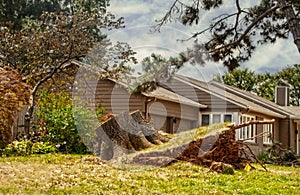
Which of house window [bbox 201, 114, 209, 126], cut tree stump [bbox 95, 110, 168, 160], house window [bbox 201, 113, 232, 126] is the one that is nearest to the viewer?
cut tree stump [bbox 95, 110, 168, 160]

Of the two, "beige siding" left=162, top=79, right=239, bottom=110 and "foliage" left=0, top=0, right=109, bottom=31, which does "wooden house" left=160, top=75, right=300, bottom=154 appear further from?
"foliage" left=0, top=0, right=109, bottom=31

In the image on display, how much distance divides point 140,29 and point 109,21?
7.03m

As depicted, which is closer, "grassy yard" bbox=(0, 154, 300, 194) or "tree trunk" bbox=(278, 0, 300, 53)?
"grassy yard" bbox=(0, 154, 300, 194)

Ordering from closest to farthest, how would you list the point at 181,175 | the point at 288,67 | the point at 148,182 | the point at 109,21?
the point at 148,182, the point at 181,175, the point at 109,21, the point at 288,67

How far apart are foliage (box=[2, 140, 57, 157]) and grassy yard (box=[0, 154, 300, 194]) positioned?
1349mm

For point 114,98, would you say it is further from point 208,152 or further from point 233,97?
point 208,152

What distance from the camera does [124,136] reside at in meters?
13.9

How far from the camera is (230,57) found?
504 inches

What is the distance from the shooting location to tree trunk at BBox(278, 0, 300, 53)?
35.7ft

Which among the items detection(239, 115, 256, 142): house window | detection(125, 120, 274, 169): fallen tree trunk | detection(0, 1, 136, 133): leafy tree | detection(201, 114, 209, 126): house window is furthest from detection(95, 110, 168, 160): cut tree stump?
detection(239, 115, 256, 142): house window

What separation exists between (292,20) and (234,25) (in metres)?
2.00

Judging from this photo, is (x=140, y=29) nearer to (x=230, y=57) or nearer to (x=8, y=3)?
(x=230, y=57)

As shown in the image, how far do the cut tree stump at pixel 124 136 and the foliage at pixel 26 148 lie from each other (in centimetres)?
163

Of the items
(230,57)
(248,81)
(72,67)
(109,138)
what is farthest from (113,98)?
(248,81)
